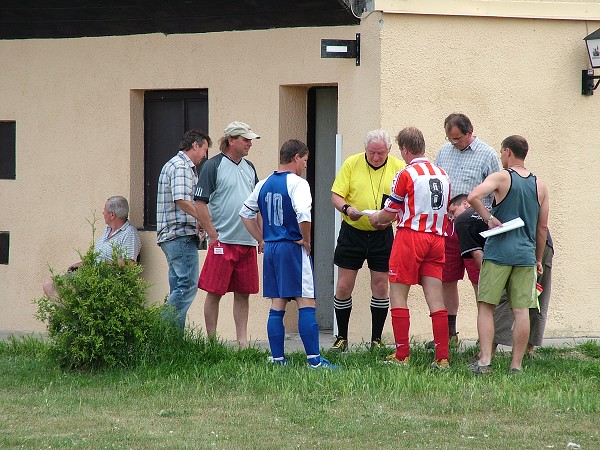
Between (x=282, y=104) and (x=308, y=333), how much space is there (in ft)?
10.4

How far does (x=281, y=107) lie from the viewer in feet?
36.6

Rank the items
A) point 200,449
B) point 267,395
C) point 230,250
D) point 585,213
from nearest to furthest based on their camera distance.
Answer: point 200,449 < point 267,395 < point 230,250 < point 585,213

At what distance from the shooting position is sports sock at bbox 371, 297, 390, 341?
985cm

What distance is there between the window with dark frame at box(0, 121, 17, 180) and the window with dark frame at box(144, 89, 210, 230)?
67.6 inches

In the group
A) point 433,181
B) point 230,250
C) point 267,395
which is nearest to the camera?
point 267,395

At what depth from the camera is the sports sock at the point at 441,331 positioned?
8.82 metres

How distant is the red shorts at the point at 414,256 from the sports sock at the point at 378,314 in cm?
96

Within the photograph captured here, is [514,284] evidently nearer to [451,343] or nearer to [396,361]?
[396,361]

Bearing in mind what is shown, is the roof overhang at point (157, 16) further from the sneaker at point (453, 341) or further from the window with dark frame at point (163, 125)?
the sneaker at point (453, 341)

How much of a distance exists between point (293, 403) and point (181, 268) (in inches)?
105

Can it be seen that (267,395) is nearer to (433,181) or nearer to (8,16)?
(433,181)

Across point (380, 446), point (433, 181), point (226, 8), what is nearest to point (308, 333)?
point (433, 181)

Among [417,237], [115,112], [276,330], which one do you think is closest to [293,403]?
[276,330]

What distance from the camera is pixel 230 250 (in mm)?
9641
